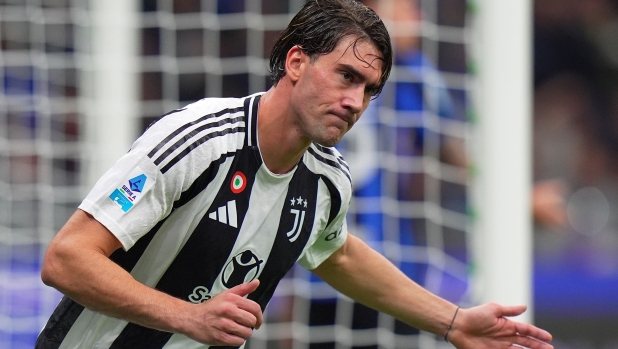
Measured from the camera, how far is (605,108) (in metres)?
8.50

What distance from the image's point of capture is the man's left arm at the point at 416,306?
10.2ft

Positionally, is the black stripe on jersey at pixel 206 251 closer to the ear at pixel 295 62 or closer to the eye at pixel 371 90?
the ear at pixel 295 62

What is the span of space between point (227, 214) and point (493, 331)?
1.00m

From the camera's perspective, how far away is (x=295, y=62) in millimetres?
2738

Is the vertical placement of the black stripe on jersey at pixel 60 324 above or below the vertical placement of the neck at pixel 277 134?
below

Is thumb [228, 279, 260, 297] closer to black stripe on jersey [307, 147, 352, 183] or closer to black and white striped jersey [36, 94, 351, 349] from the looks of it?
black and white striped jersey [36, 94, 351, 349]

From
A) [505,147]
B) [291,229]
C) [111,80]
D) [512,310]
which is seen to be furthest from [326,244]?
[111,80]

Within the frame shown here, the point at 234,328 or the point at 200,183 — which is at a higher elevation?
the point at 200,183

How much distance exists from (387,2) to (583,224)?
3563 mm

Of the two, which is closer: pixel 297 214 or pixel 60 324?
pixel 60 324

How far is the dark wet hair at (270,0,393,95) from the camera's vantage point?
105 inches

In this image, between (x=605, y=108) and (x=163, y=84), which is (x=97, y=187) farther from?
(x=605, y=108)

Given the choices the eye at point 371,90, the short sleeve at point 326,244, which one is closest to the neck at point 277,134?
the eye at point 371,90

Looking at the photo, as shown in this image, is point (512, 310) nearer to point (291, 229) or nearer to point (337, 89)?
point (291, 229)
